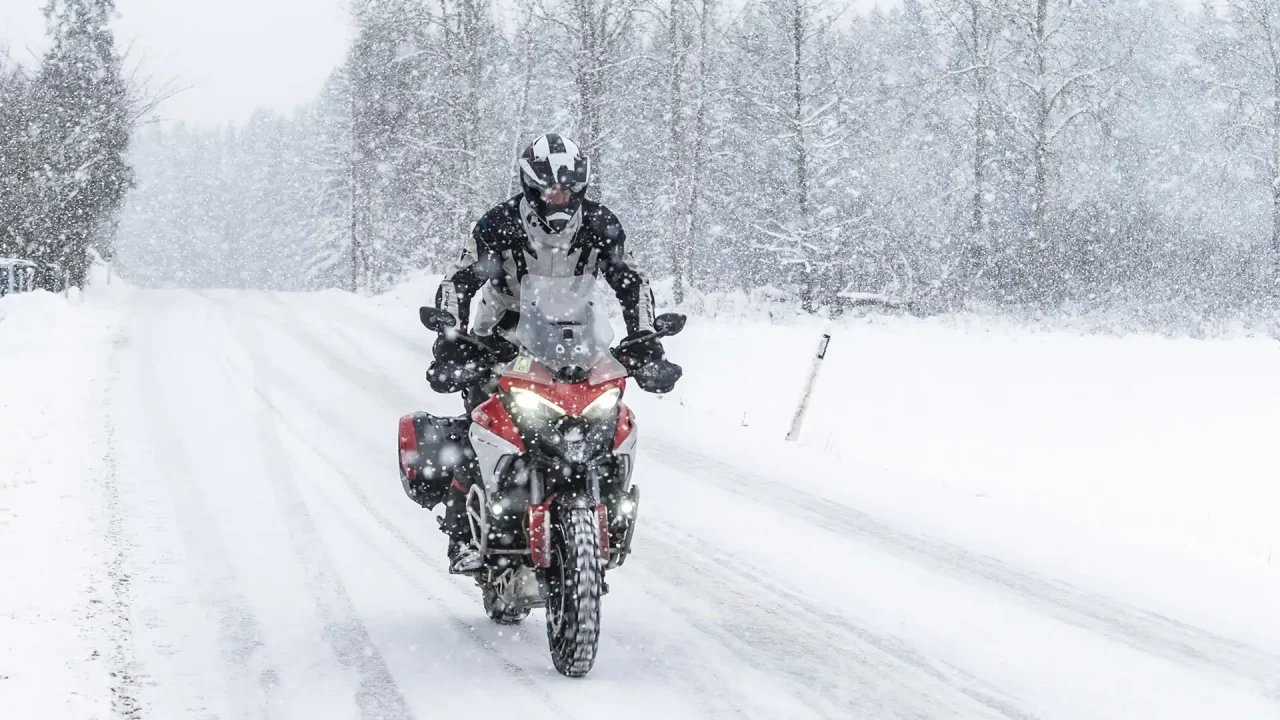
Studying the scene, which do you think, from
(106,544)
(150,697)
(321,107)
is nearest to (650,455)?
(106,544)

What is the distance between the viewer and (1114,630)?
5.87m

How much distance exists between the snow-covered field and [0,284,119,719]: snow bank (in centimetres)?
3

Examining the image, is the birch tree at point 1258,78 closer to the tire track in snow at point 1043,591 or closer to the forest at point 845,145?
the forest at point 845,145

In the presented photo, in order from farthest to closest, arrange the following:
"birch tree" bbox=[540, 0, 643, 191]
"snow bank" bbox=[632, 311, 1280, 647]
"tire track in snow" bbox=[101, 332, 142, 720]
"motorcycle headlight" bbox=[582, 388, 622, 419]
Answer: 1. "birch tree" bbox=[540, 0, 643, 191]
2. "snow bank" bbox=[632, 311, 1280, 647]
3. "motorcycle headlight" bbox=[582, 388, 622, 419]
4. "tire track in snow" bbox=[101, 332, 142, 720]

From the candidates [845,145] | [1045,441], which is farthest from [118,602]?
[845,145]

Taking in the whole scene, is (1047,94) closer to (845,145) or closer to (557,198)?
(845,145)

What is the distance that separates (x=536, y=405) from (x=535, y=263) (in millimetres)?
762

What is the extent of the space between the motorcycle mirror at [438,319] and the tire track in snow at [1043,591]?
3627mm

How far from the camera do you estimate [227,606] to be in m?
6.09

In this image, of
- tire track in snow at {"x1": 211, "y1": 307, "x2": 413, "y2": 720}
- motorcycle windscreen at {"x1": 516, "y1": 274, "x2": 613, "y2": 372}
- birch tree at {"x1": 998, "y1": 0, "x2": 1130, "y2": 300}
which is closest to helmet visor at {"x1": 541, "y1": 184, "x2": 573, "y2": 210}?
motorcycle windscreen at {"x1": 516, "y1": 274, "x2": 613, "y2": 372}

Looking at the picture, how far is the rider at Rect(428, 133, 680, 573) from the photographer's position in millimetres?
5031

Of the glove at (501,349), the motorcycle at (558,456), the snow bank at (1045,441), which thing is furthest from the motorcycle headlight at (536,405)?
the snow bank at (1045,441)

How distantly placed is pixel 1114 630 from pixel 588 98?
26805mm

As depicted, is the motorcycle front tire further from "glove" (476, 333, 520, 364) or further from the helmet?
the helmet
